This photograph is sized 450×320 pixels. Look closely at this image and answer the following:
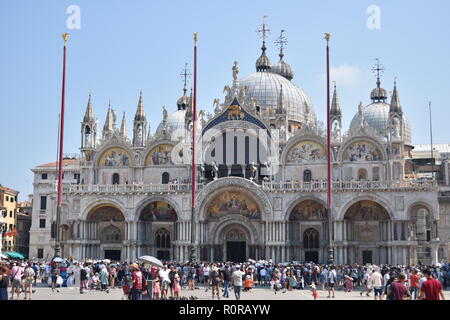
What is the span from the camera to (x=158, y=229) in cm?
6072

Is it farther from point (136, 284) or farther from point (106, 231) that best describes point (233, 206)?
point (136, 284)

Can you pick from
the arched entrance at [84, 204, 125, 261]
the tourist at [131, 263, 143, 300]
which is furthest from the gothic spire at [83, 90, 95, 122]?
the tourist at [131, 263, 143, 300]

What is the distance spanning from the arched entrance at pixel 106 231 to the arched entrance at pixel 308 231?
15.0m

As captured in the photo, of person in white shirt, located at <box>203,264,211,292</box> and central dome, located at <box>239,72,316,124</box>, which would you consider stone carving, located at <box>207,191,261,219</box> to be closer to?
central dome, located at <box>239,72,316,124</box>

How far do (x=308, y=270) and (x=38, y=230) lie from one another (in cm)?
4400

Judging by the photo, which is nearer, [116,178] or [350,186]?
[350,186]

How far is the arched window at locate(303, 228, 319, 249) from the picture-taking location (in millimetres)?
57281

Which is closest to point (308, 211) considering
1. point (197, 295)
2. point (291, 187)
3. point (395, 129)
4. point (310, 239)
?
point (310, 239)

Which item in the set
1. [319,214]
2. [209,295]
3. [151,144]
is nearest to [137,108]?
[151,144]

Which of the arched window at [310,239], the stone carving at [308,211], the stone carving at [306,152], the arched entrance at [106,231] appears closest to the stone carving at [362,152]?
the stone carving at [306,152]

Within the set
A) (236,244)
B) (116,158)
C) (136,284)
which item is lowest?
(136,284)

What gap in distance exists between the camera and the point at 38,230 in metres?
78.2

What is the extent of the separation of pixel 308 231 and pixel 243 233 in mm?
5382

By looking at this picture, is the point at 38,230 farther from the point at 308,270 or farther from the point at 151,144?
the point at 308,270
